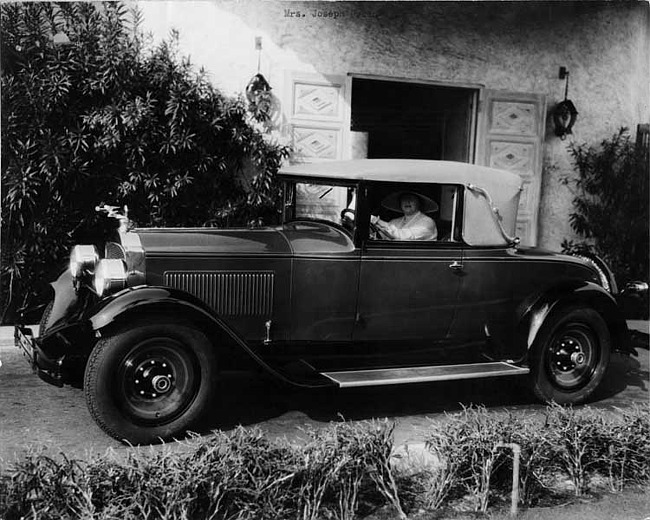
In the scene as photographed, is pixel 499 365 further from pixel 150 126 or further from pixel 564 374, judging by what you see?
pixel 150 126

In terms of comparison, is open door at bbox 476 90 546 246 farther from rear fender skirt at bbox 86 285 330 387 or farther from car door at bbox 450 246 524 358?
rear fender skirt at bbox 86 285 330 387

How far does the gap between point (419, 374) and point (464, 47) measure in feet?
16.3

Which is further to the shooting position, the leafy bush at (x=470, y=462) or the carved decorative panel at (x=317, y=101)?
the carved decorative panel at (x=317, y=101)

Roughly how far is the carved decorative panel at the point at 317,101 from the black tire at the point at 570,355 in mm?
3650

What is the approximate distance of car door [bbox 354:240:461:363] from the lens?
14.5 feet

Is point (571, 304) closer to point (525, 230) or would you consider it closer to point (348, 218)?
point (348, 218)

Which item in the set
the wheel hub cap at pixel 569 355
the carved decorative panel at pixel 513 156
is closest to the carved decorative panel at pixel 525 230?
the carved decorative panel at pixel 513 156

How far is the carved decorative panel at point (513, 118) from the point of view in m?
8.18

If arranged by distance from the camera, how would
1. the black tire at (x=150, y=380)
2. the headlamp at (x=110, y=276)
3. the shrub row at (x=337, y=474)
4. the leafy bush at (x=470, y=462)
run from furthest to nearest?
1. the headlamp at (x=110, y=276)
2. the black tire at (x=150, y=380)
3. the leafy bush at (x=470, y=462)
4. the shrub row at (x=337, y=474)

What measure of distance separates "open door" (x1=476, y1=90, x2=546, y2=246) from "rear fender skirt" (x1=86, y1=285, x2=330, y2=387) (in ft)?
17.1

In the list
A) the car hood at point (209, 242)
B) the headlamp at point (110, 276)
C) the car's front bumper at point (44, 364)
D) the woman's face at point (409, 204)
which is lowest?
the car's front bumper at point (44, 364)

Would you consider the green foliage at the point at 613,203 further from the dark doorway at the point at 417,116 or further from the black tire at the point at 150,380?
the black tire at the point at 150,380

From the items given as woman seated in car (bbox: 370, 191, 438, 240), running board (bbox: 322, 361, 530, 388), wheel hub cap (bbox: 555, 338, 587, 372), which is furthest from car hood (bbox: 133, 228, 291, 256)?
wheel hub cap (bbox: 555, 338, 587, 372)

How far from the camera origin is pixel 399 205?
15.7 ft
